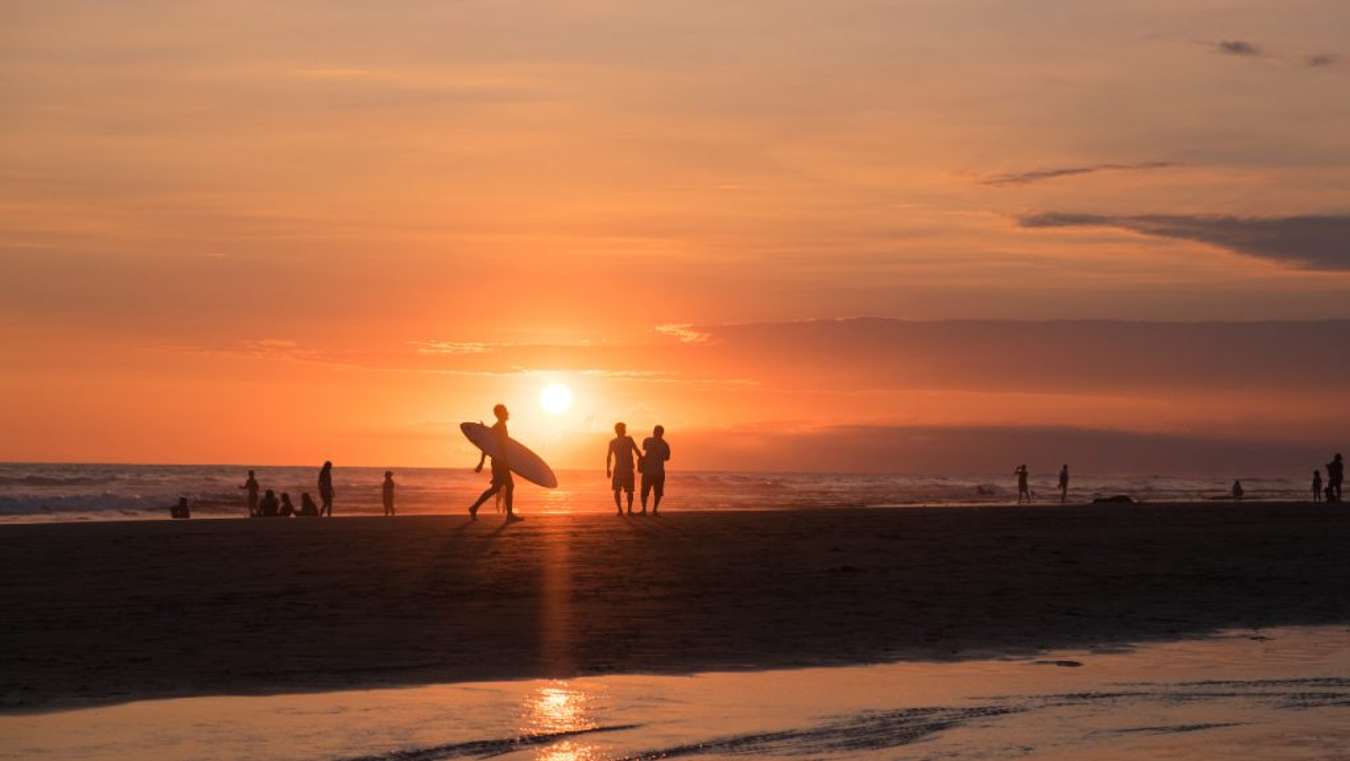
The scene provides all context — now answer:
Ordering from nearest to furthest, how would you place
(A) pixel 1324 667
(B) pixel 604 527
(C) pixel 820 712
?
1. (C) pixel 820 712
2. (A) pixel 1324 667
3. (B) pixel 604 527

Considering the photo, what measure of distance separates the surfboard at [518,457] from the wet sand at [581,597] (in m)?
2.38

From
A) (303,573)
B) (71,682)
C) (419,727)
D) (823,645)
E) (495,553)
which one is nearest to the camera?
(419,727)

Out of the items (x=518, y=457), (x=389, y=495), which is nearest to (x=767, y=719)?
(x=518, y=457)

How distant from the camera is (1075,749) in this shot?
10453 mm

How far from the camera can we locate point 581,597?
1816 centimetres

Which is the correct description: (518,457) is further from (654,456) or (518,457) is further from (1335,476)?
(1335,476)

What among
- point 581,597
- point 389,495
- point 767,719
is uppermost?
point 389,495

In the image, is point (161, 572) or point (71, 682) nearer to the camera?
point (71, 682)

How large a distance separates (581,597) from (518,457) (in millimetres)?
13618

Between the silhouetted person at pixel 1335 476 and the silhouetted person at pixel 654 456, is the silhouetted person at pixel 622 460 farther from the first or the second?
the silhouetted person at pixel 1335 476

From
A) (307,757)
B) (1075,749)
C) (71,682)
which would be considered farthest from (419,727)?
(1075,749)

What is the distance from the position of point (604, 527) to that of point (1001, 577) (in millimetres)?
8810

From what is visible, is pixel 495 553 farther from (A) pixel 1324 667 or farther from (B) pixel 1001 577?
(A) pixel 1324 667

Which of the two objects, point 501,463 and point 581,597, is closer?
point 581,597
